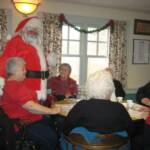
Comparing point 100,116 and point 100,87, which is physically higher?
point 100,87

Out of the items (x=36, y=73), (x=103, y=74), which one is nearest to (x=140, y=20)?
(x=36, y=73)

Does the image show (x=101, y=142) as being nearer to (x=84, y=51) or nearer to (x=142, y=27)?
(x=84, y=51)

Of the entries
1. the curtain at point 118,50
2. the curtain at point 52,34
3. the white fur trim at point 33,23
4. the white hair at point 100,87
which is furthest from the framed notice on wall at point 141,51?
the white hair at point 100,87

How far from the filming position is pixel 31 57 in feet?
10.0

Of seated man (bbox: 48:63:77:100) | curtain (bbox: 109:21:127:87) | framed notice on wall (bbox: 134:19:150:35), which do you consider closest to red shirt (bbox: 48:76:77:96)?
seated man (bbox: 48:63:77:100)

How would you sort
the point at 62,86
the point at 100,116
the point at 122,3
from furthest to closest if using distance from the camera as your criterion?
the point at 122,3 < the point at 62,86 < the point at 100,116

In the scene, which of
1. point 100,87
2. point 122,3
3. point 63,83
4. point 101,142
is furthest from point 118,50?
point 101,142

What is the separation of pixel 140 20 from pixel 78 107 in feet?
13.7

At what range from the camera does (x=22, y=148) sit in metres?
2.53

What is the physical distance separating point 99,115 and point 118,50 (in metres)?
3.75

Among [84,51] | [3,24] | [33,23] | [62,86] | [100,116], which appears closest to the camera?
[100,116]

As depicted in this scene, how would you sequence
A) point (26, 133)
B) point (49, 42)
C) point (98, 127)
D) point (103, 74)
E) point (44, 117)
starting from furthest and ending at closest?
point (49, 42)
point (44, 117)
point (26, 133)
point (103, 74)
point (98, 127)

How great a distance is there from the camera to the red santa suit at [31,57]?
9.78ft

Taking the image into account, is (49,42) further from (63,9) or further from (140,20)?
(140,20)
